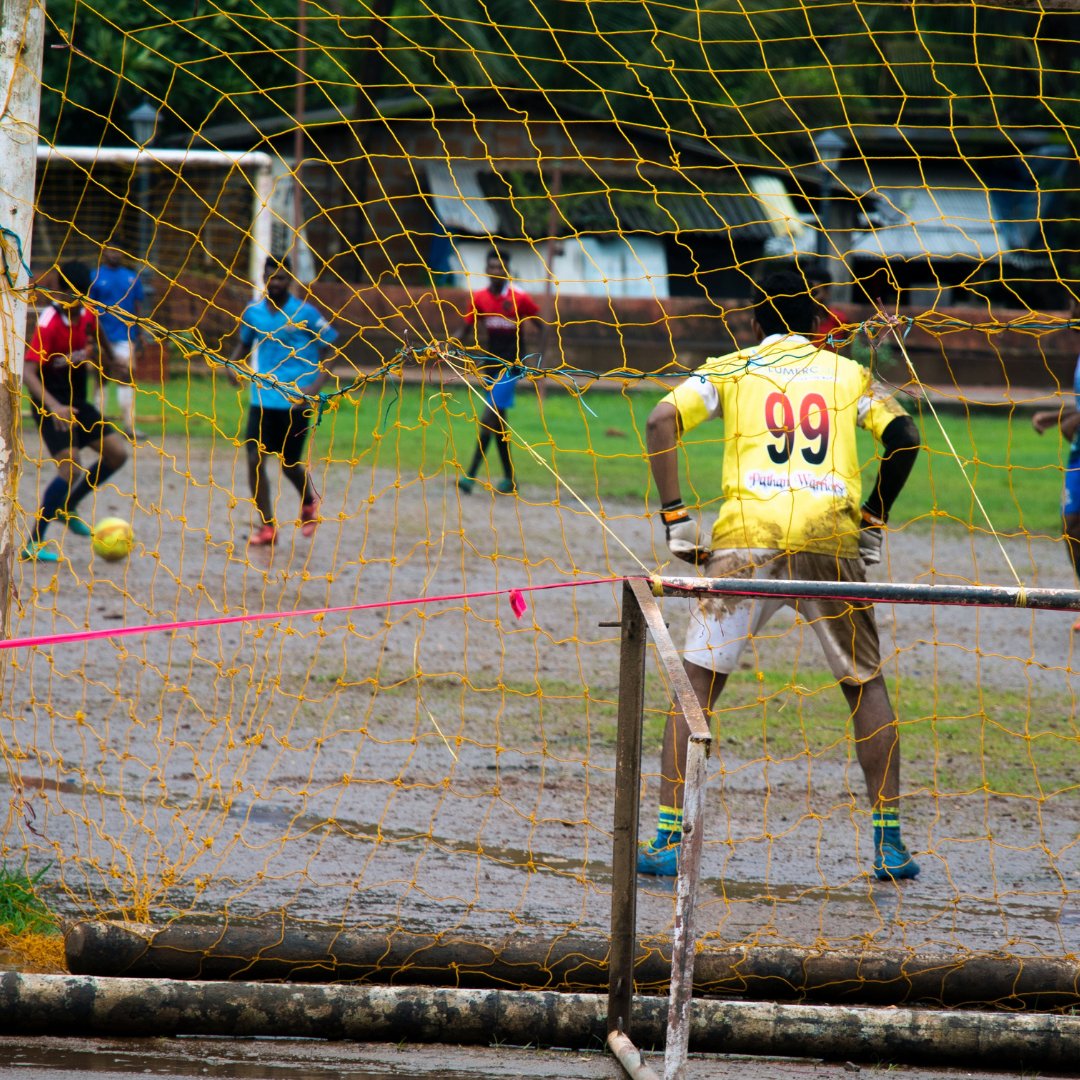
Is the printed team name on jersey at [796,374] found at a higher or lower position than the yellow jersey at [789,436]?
higher

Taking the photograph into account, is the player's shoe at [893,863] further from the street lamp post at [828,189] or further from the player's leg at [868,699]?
the street lamp post at [828,189]

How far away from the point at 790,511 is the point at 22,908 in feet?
8.88

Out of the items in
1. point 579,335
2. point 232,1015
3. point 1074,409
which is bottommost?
point 232,1015

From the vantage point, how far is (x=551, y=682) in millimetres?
7355

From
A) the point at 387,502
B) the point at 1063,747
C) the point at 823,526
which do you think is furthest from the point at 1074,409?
the point at 387,502

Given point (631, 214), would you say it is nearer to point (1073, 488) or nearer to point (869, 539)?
point (1073, 488)

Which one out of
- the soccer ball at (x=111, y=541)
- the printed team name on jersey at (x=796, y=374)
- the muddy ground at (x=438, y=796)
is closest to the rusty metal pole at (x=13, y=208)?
the muddy ground at (x=438, y=796)

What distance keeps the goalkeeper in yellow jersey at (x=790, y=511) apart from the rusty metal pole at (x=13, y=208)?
2.02 m

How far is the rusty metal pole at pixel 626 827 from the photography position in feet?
11.6

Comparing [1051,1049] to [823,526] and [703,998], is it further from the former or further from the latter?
[823,526]

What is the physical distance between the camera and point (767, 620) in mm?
4910

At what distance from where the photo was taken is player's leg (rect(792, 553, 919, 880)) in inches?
194

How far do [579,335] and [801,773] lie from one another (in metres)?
20.2

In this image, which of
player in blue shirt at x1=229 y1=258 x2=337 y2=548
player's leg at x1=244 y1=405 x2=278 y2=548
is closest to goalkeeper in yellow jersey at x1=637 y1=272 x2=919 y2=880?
player in blue shirt at x1=229 y1=258 x2=337 y2=548
